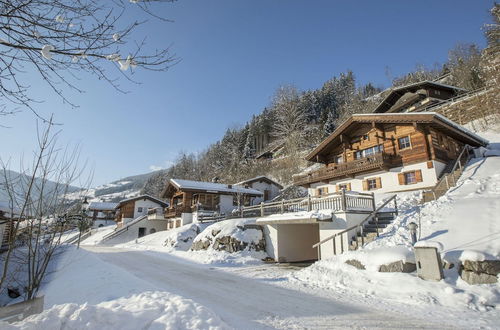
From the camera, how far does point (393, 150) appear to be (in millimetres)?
23406

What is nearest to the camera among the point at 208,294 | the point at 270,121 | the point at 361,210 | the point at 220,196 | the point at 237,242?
the point at 208,294

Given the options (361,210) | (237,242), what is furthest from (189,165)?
(361,210)

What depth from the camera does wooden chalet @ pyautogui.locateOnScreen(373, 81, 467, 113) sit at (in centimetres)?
4234

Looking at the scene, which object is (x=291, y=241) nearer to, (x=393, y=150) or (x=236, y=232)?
(x=236, y=232)

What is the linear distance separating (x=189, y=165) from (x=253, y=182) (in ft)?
119

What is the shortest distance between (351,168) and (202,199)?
746 inches

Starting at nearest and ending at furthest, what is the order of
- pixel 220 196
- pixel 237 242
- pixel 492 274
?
pixel 492 274 → pixel 237 242 → pixel 220 196

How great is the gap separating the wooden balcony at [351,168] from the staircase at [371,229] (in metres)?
8.97

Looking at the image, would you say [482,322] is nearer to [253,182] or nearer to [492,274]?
[492,274]

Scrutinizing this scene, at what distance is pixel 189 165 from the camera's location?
76188mm

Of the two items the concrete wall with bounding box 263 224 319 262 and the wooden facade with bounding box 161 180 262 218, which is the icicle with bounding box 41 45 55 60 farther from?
the wooden facade with bounding box 161 180 262 218

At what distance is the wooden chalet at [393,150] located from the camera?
69.2 feet


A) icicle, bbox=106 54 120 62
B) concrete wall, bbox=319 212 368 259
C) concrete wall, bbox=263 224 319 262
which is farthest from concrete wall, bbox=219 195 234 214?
icicle, bbox=106 54 120 62

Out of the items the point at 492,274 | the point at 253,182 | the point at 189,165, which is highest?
the point at 189,165
